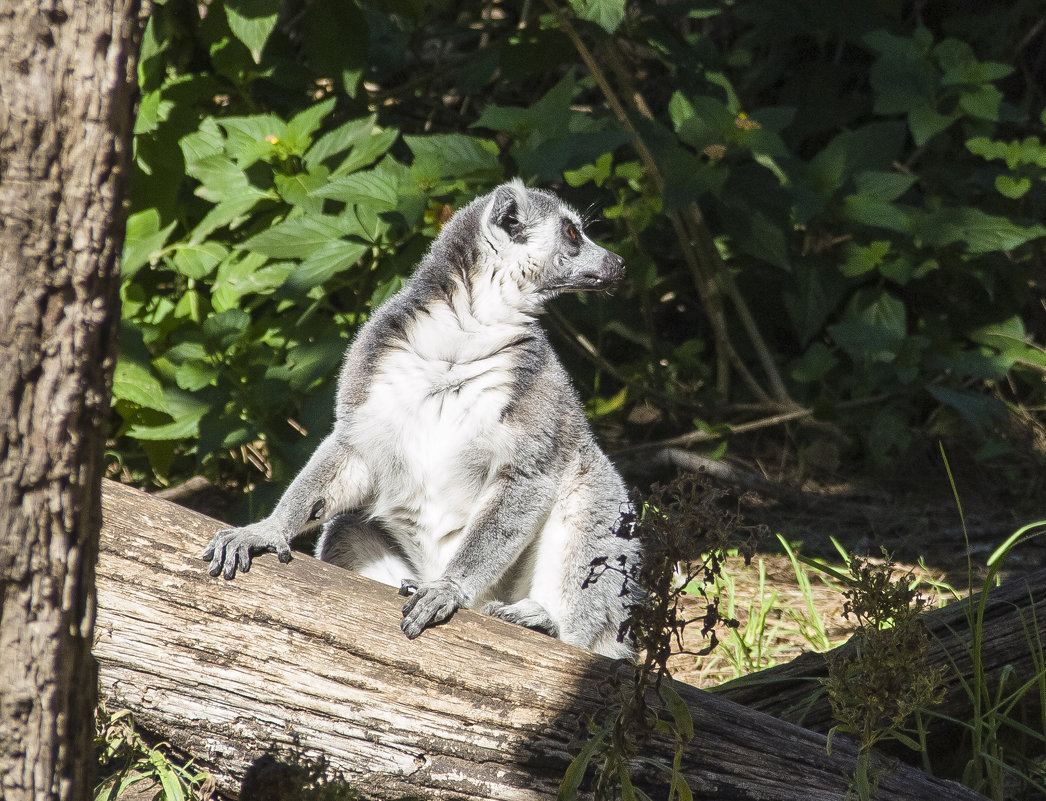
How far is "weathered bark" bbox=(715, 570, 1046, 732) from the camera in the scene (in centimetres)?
287

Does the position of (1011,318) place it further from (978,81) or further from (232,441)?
(232,441)

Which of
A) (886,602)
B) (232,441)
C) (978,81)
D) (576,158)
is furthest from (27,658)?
(978,81)

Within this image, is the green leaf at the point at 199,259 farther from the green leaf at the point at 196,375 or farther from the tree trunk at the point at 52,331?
the tree trunk at the point at 52,331

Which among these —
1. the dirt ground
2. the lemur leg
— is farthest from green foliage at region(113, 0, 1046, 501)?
the lemur leg

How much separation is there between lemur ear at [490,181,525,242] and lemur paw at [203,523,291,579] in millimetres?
1302

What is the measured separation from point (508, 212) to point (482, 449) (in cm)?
84

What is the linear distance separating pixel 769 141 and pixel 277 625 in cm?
313

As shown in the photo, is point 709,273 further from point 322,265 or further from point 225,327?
point 225,327

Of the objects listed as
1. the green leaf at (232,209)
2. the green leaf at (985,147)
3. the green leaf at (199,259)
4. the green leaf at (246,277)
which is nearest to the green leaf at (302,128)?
the green leaf at (232,209)

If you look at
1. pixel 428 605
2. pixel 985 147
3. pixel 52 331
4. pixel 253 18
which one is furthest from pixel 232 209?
pixel 985 147

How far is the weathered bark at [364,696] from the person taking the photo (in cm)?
223

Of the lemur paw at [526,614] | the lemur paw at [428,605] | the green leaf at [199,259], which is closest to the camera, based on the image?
the lemur paw at [428,605]

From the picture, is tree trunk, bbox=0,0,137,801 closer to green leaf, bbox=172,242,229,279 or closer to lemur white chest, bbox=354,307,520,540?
lemur white chest, bbox=354,307,520,540

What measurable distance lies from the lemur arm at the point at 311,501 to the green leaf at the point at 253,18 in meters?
1.61
